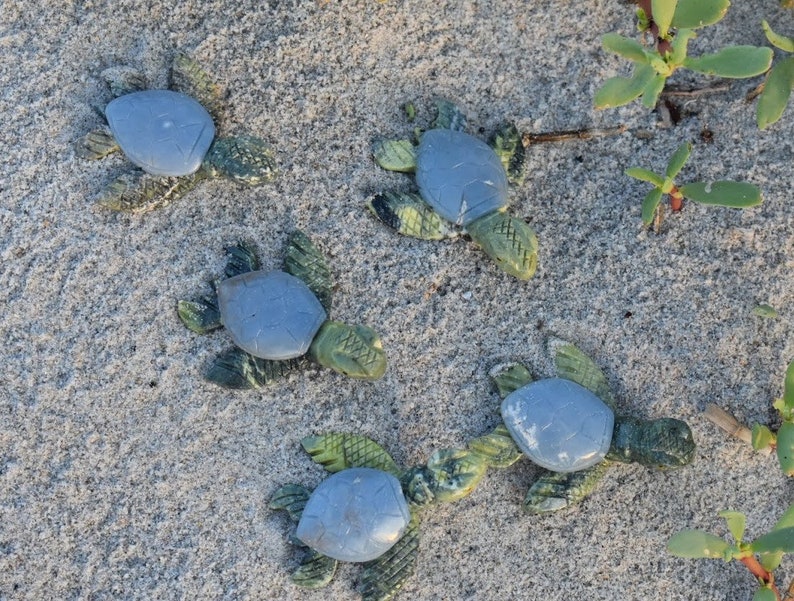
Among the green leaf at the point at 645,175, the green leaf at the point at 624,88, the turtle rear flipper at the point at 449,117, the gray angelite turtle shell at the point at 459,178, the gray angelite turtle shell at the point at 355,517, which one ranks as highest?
the green leaf at the point at 624,88

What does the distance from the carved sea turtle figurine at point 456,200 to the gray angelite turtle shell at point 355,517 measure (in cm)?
38

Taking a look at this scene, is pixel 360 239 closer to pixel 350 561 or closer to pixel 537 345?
pixel 537 345

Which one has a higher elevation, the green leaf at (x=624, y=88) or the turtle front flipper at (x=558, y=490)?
the green leaf at (x=624, y=88)

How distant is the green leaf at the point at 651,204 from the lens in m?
1.28

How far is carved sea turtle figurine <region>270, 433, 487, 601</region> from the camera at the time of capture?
1.19 m

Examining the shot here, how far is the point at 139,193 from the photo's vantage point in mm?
1286

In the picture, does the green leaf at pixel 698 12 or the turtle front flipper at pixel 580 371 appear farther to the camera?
the turtle front flipper at pixel 580 371

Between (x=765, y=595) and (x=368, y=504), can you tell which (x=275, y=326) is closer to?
(x=368, y=504)

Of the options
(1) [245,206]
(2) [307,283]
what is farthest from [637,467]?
(1) [245,206]

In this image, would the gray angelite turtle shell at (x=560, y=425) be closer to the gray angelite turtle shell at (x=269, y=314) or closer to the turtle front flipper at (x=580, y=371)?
the turtle front flipper at (x=580, y=371)

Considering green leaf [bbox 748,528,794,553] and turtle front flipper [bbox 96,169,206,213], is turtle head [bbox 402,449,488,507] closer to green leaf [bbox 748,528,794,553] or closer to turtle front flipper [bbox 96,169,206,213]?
green leaf [bbox 748,528,794,553]

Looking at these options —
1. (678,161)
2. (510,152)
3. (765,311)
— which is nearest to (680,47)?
(678,161)

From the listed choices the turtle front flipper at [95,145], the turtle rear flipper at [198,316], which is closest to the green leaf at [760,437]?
the turtle rear flipper at [198,316]

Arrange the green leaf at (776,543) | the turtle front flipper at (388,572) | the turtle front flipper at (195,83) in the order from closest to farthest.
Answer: the green leaf at (776,543)
the turtle front flipper at (388,572)
the turtle front flipper at (195,83)
